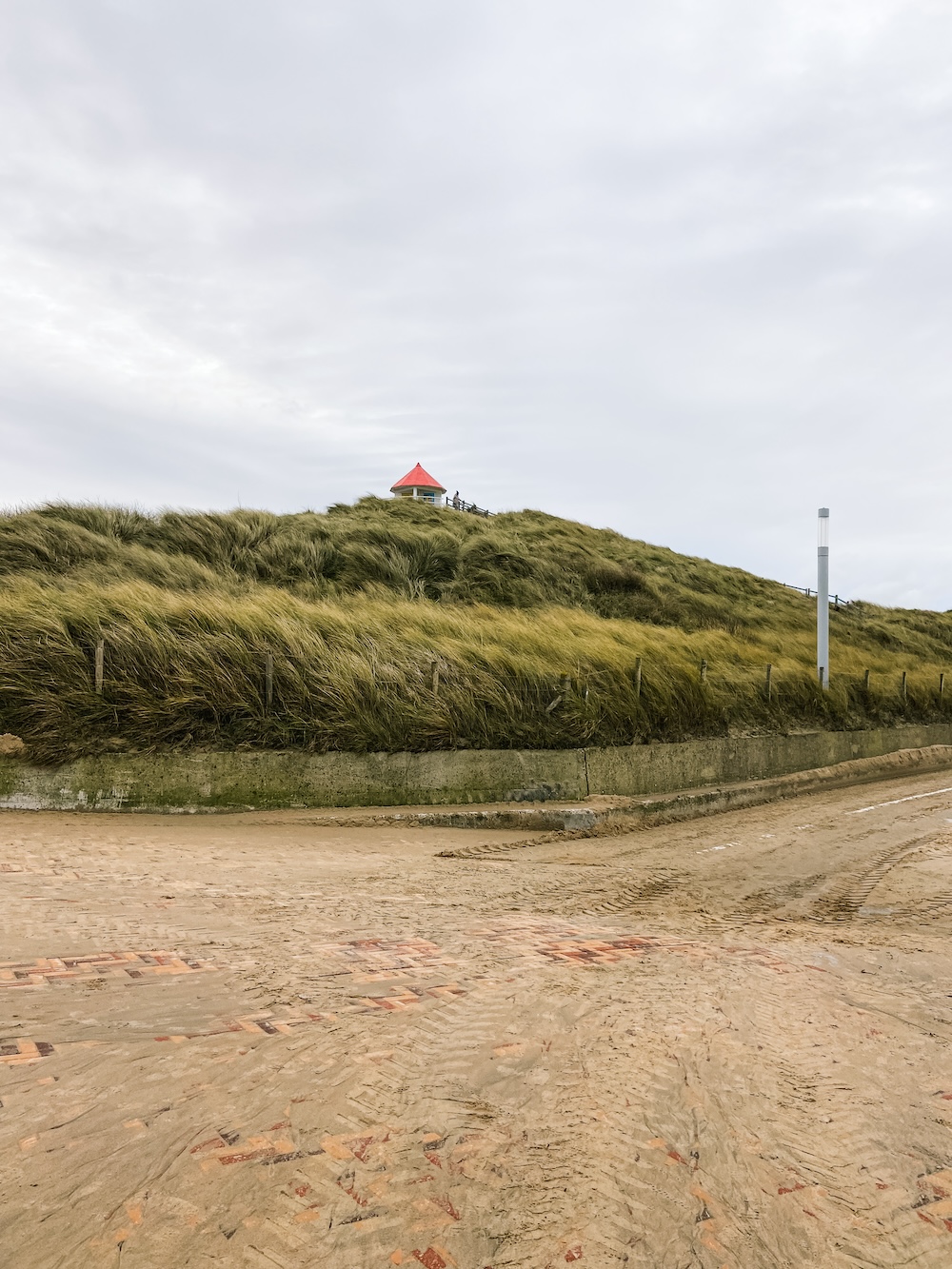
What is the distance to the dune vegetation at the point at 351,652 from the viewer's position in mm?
11664

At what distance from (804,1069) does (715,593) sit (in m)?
31.8

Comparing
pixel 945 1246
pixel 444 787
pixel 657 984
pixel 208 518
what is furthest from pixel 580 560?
pixel 945 1246

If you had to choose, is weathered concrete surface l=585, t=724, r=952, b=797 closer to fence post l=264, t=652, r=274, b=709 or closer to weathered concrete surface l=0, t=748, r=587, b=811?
weathered concrete surface l=0, t=748, r=587, b=811

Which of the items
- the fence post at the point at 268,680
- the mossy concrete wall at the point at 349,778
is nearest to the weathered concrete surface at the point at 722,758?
the mossy concrete wall at the point at 349,778

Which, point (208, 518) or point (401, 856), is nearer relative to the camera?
point (401, 856)

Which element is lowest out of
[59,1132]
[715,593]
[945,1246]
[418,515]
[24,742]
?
[945,1246]

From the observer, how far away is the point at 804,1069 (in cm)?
368

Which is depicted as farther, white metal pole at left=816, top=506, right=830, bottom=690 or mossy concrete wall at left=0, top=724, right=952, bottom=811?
white metal pole at left=816, top=506, right=830, bottom=690

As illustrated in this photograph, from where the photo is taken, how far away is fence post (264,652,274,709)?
12039 millimetres

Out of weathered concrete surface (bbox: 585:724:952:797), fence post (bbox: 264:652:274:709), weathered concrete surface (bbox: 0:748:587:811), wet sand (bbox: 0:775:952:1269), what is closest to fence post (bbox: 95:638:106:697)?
weathered concrete surface (bbox: 0:748:587:811)

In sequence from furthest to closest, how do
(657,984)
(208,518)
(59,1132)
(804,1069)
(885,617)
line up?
(885,617) → (208,518) → (657,984) → (804,1069) → (59,1132)

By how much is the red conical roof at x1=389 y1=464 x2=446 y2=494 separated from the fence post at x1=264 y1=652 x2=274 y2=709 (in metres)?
43.3

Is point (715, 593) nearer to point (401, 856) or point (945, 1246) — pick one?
point (401, 856)

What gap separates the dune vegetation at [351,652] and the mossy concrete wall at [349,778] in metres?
0.26
